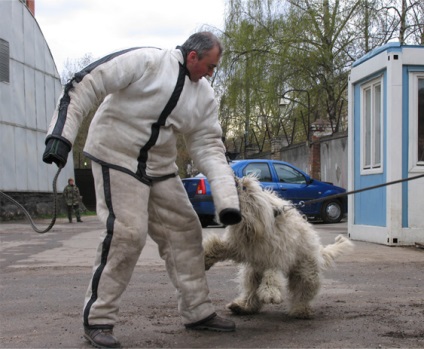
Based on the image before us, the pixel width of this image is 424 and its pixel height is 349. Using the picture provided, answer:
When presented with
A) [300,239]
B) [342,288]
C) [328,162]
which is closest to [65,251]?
[342,288]

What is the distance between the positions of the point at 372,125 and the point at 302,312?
23.8ft

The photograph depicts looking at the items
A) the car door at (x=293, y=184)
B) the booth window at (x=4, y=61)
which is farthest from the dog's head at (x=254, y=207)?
the booth window at (x=4, y=61)

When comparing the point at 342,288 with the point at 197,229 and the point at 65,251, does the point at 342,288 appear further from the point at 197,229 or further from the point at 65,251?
the point at 65,251

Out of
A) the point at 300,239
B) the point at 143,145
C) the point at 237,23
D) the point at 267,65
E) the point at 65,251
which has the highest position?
the point at 237,23

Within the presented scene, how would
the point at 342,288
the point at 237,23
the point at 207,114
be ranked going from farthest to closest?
the point at 237,23 → the point at 342,288 → the point at 207,114

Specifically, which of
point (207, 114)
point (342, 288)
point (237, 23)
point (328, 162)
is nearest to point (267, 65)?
point (237, 23)

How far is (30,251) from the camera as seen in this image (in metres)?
10.8

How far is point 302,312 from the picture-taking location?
4.98 m

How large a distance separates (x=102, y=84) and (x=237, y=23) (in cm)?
2727

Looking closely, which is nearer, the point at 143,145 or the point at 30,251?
the point at 143,145

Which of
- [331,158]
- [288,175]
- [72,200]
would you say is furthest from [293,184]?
[72,200]

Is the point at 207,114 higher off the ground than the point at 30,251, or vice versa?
the point at 207,114

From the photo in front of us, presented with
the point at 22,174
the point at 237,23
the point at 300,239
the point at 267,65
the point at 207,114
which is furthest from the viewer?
the point at 237,23

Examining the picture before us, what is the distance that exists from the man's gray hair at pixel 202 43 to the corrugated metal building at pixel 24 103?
1733 centimetres
